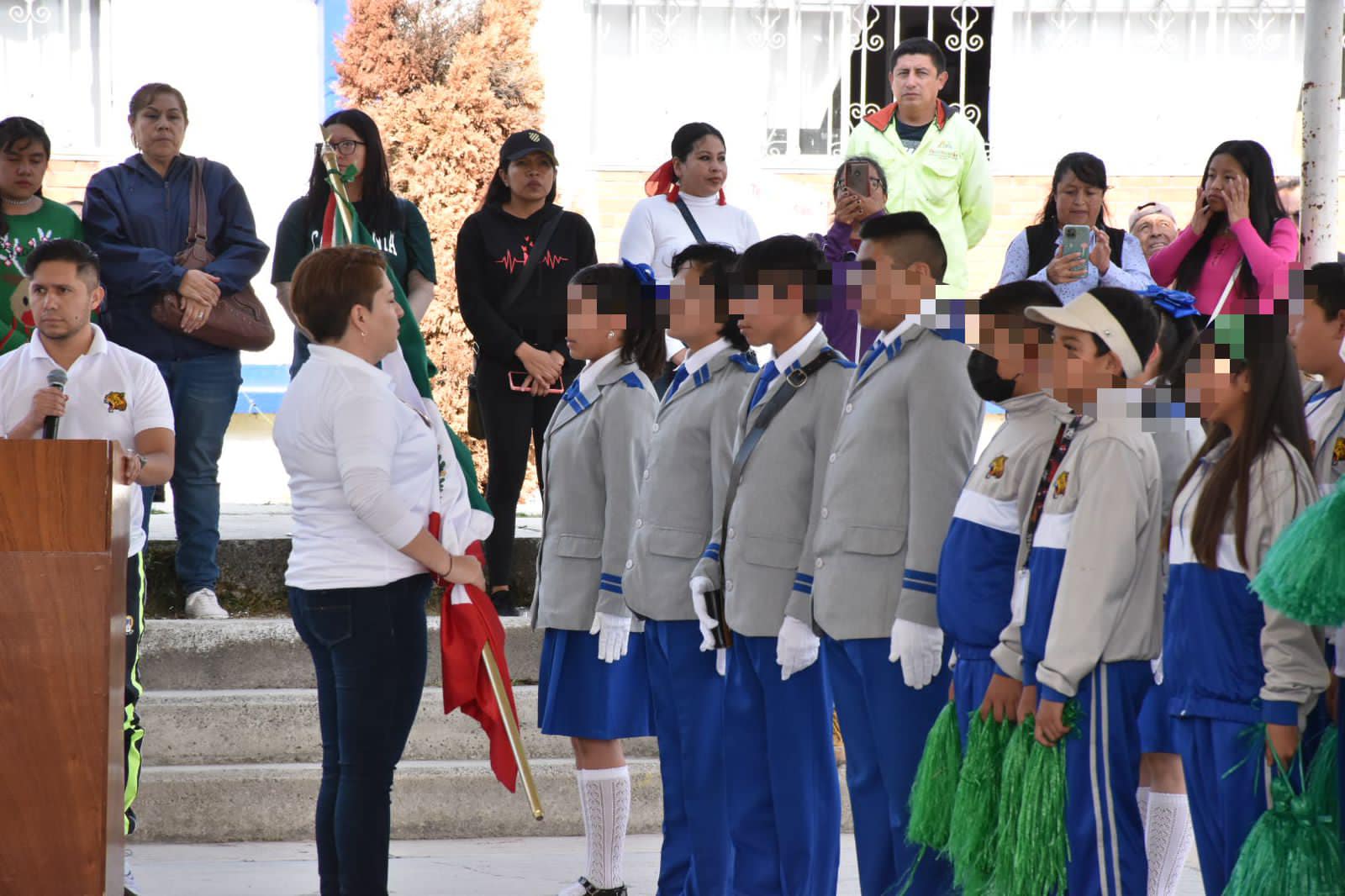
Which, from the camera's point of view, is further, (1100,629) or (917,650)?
(917,650)

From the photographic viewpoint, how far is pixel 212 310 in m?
6.23

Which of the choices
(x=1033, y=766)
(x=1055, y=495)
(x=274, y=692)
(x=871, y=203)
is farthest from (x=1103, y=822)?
(x=274, y=692)

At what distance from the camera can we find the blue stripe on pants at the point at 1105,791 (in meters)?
3.38

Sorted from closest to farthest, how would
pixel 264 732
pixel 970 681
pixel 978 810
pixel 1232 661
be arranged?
1. pixel 1232 661
2. pixel 978 810
3. pixel 970 681
4. pixel 264 732

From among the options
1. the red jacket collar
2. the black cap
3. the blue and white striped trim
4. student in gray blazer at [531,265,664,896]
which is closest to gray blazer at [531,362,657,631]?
student in gray blazer at [531,265,664,896]

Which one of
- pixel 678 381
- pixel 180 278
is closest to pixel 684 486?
pixel 678 381

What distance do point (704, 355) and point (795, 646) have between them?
3.05 ft

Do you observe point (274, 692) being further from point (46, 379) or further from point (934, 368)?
point (934, 368)

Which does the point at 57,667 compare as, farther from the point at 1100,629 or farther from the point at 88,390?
the point at 1100,629

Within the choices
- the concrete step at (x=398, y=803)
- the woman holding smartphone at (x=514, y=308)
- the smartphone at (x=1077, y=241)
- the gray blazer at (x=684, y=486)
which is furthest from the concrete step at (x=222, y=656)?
the smartphone at (x=1077, y=241)

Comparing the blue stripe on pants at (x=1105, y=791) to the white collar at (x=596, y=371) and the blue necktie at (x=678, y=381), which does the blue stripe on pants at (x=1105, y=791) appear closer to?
the blue necktie at (x=678, y=381)

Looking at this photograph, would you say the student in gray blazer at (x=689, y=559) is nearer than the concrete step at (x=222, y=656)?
Yes

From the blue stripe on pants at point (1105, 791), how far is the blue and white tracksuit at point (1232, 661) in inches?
4.2

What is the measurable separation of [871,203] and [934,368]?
7.37 ft
